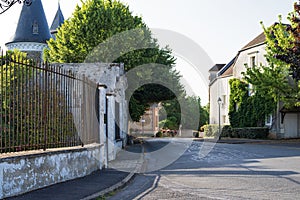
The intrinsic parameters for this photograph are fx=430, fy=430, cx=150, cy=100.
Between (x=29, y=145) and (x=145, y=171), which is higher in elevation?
(x=29, y=145)

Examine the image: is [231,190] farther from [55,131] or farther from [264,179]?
[55,131]

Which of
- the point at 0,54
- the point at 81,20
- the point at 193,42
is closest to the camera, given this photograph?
the point at 0,54

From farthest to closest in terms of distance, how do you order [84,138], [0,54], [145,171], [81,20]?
1. [81,20]
2. [145,171]
3. [84,138]
4. [0,54]

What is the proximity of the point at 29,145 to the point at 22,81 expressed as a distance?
1321 millimetres

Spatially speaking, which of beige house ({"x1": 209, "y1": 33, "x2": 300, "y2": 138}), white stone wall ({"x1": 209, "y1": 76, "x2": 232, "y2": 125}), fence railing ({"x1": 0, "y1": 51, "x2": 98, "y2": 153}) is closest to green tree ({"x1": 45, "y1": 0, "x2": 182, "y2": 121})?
beige house ({"x1": 209, "y1": 33, "x2": 300, "y2": 138})

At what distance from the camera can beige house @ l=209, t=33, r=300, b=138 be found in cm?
3578

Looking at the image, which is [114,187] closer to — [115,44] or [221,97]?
[115,44]

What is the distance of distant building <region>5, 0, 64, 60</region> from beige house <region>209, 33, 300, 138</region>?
22.0 m

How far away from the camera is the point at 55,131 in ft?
33.3

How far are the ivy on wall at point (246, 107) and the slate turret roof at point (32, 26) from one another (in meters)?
26.0

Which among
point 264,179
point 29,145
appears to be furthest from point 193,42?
point 29,145

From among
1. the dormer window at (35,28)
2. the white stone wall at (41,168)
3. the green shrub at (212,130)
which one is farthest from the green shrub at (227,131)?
the white stone wall at (41,168)

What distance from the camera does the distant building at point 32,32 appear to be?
53.6m

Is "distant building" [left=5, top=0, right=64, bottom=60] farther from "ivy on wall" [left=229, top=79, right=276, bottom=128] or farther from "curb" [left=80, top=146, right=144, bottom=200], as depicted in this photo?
"curb" [left=80, top=146, right=144, bottom=200]
